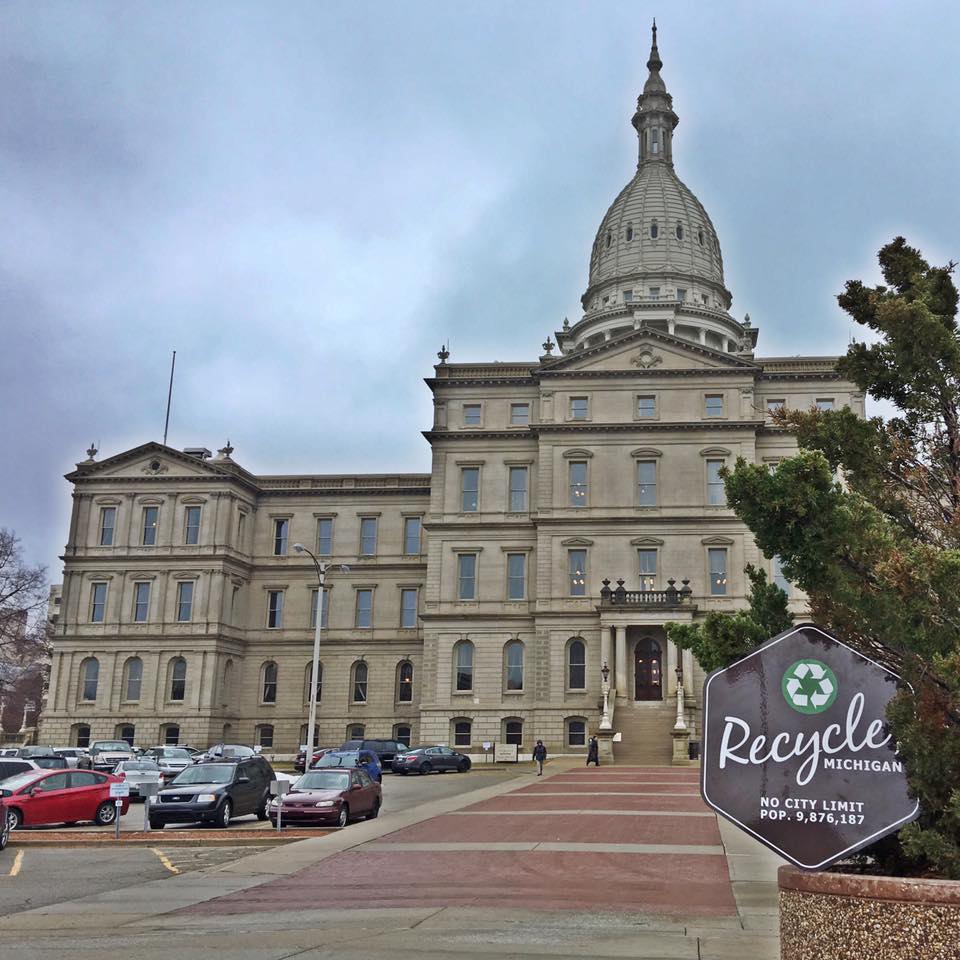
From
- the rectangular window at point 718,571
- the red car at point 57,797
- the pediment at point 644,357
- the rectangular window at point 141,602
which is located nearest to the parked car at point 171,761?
the red car at point 57,797

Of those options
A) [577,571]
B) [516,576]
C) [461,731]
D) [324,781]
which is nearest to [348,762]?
[324,781]

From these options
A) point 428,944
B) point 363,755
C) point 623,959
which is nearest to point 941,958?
point 623,959

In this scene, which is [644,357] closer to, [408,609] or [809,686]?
[408,609]

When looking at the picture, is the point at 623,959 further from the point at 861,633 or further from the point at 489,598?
the point at 489,598

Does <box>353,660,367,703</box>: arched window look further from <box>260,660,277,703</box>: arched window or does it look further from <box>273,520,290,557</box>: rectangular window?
<box>273,520,290,557</box>: rectangular window

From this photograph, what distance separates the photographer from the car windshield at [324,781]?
27391mm

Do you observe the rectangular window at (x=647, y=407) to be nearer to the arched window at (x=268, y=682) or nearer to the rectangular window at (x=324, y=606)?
the rectangular window at (x=324, y=606)

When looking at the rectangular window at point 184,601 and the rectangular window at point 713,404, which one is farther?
the rectangular window at point 184,601

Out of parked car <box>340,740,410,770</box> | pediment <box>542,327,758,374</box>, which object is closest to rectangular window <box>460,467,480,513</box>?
pediment <box>542,327,758,374</box>

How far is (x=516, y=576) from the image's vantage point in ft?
216

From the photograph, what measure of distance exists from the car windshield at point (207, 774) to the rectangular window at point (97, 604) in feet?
159

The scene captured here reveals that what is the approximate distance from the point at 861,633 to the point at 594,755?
44266 mm

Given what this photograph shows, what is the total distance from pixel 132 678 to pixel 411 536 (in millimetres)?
20612

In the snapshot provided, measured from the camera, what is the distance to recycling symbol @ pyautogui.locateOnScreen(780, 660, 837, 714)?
852cm
